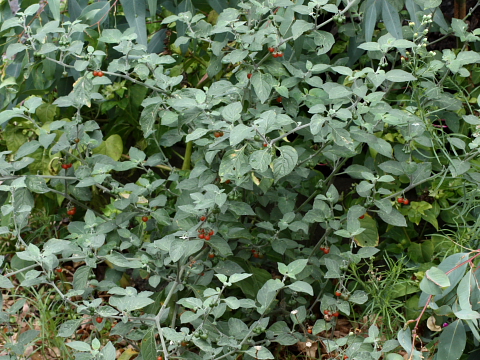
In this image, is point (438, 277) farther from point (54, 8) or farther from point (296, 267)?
point (54, 8)

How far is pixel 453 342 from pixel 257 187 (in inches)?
31.7

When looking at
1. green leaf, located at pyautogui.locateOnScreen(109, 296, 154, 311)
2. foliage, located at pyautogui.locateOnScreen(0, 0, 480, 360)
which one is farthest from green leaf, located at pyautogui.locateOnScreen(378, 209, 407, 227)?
green leaf, located at pyautogui.locateOnScreen(109, 296, 154, 311)

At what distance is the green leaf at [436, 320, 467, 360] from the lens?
1.41m

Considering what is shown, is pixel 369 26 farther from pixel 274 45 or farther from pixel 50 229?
pixel 50 229

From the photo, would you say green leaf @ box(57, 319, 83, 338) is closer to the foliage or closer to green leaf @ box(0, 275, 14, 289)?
the foliage

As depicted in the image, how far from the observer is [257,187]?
75.9 inches

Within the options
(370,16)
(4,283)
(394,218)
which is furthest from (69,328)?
(370,16)

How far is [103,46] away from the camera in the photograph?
6.99ft

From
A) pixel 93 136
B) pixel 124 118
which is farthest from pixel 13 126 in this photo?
pixel 93 136

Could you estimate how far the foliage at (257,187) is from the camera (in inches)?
59.4

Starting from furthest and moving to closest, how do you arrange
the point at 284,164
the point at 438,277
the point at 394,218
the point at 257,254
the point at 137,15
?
the point at 137,15
the point at 257,254
the point at 394,218
the point at 284,164
the point at 438,277

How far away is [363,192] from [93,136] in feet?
3.29

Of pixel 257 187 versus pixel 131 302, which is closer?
pixel 131 302

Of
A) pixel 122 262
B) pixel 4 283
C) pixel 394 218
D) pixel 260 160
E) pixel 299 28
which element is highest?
pixel 299 28
